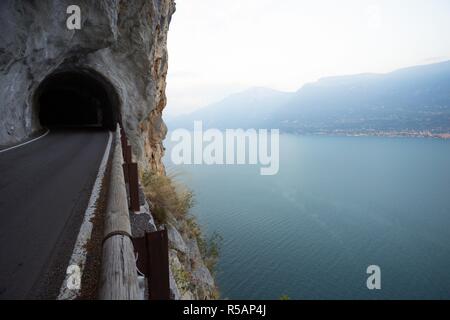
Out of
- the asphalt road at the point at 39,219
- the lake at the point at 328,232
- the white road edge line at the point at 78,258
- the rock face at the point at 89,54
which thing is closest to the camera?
Result: the white road edge line at the point at 78,258

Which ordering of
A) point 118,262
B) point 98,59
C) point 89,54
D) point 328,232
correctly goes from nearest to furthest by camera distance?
point 118,262 < point 89,54 < point 98,59 < point 328,232

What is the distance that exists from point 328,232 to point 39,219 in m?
33.3

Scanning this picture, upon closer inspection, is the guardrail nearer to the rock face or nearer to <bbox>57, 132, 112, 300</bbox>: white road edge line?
<bbox>57, 132, 112, 300</bbox>: white road edge line

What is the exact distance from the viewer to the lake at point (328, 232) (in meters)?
24.4

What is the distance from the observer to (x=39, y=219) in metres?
4.48

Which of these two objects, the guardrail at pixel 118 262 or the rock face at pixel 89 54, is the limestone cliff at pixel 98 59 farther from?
the guardrail at pixel 118 262

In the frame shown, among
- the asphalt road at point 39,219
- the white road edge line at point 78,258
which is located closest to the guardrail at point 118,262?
the white road edge line at point 78,258

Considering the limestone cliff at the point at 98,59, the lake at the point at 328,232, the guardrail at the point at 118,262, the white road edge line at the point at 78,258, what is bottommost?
the lake at the point at 328,232

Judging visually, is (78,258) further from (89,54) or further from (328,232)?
(328,232)

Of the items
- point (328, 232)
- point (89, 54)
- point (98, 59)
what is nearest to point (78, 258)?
point (89, 54)

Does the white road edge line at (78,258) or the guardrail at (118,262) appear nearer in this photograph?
the guardrail at (118,262)

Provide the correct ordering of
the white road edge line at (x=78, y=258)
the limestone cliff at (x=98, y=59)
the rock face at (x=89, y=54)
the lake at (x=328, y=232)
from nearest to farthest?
the white road edge line at (x=78, y=258), the limestone cliff at (x=98, y=59), the rock face at (x=89, y=54), the lake at (x=328, y=232)

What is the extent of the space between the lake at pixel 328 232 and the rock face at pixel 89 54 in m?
6.63

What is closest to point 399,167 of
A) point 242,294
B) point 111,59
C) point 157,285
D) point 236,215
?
point 236,215
